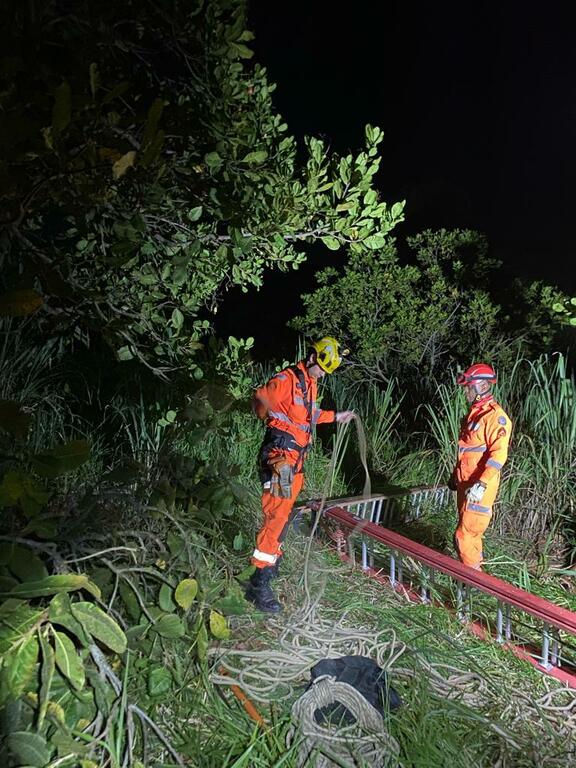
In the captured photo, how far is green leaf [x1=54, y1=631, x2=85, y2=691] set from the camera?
1596mm

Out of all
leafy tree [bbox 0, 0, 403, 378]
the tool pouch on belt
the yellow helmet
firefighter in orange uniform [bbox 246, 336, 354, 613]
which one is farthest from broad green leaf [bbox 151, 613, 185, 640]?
the yellow helmet

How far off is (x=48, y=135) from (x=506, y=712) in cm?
290

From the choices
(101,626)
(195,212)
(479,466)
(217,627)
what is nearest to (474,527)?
(479,466)

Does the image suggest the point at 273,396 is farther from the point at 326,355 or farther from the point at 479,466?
the point at 479,466

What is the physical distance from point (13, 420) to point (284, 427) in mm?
2471

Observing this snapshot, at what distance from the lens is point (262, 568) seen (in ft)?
10.7

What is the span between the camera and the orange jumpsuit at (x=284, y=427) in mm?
3320

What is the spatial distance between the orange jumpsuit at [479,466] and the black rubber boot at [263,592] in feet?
4.44

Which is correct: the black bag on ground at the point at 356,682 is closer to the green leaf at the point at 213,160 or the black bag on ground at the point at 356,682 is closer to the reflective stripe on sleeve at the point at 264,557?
the reflective stripe on sleeve at the point at 264,557

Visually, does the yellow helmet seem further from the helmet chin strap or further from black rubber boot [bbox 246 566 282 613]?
black rubber boot [bbox 246 566 282 613]

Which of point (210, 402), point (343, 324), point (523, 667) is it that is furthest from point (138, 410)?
point (343, 324)

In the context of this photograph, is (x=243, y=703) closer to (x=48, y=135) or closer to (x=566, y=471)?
(x=48, y=135)

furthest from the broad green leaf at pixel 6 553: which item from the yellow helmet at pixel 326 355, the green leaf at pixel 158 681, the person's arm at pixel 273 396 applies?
the yellow helmet at pixel 326 355

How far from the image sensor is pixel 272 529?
3270mm
